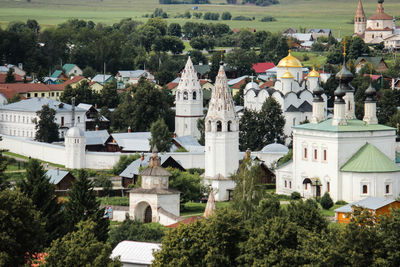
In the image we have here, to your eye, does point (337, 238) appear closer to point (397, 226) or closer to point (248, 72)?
point (397, 226)

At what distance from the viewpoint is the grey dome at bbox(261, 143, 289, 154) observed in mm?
57709

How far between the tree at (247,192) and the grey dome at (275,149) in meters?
12.5

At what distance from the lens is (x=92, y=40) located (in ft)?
359

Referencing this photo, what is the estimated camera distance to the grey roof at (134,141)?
60.7 meters

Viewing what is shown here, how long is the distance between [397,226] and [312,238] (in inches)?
84.4

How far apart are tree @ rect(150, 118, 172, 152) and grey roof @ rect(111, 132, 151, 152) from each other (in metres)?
0.62

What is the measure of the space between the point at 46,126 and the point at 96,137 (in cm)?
301

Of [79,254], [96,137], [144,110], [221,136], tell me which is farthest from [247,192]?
[144,110]

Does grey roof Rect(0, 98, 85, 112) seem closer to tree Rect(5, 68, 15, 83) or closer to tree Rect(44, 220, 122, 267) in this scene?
tree Rect(5, 68, 15, 83)

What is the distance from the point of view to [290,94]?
64.4 m

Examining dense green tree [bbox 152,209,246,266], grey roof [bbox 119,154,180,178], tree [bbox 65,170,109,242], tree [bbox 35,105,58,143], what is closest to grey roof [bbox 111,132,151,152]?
tree [bbox 35,105,58,143]

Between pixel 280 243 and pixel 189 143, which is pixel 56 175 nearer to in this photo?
pixel 189 143

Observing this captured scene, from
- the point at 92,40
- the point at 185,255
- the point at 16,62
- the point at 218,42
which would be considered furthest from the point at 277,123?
the point at 218,42

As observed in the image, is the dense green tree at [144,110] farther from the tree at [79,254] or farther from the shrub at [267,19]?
the shrub at [267,19]
